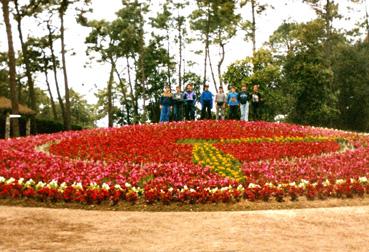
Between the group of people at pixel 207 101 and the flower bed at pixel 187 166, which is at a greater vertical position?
the group of people at pixel 207 101

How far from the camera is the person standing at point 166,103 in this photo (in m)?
22.3

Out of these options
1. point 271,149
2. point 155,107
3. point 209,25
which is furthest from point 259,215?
point 155,107

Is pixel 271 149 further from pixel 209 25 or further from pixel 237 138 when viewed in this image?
pixel 209 25

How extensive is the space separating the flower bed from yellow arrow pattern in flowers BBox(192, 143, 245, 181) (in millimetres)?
25

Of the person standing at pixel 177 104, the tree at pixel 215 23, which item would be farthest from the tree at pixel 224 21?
the person standing at pixel 177 104

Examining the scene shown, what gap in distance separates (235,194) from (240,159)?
4668 mm

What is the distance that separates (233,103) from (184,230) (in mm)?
16615

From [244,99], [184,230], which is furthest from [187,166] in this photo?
[244,99]

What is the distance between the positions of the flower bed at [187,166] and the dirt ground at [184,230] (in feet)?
3.51

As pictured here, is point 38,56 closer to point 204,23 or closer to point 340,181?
point 204,23

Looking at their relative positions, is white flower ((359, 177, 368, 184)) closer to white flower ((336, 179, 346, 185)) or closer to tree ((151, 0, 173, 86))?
white flower ((336, 179, 346, 185))

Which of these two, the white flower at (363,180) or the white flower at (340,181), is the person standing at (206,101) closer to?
the white flower at (363,180)

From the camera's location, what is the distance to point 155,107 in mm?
56156

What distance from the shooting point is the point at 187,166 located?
12039mm
